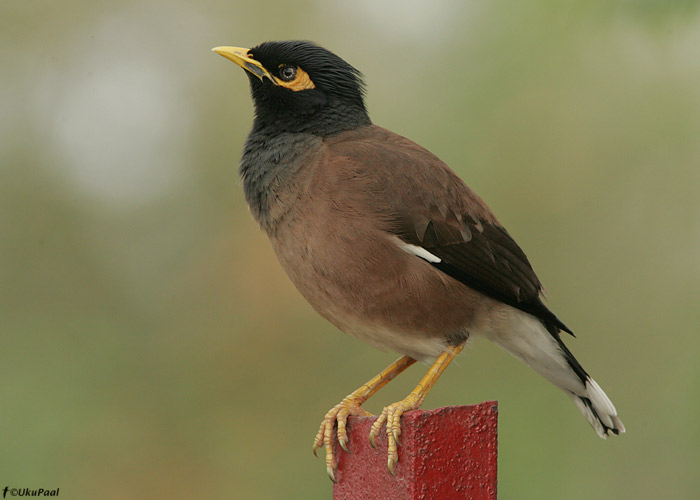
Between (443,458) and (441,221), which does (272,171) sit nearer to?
(441,221)

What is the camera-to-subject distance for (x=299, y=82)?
11.3ft

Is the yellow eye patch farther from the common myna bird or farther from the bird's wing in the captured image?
the bird's wing

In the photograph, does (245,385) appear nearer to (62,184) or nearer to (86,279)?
(86,279)

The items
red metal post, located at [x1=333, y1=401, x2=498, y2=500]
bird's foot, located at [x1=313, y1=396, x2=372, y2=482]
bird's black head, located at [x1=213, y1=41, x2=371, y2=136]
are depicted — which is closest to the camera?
red metal post, located at [x1=333, y1=401, x2=498, y2=500]

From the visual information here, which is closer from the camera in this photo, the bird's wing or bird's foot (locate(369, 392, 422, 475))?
bird's foot (locate(369, 392, 422, 475))

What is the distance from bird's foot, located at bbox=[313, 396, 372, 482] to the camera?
2.77 m

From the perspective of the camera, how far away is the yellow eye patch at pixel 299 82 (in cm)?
342

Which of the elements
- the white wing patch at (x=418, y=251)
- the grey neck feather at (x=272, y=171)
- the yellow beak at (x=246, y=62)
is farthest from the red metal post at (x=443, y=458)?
the yellow beak at (x=246, y=62)

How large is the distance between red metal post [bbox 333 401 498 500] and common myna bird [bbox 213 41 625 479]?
298 millimetres

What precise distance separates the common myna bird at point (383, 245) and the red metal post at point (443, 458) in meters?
0.30

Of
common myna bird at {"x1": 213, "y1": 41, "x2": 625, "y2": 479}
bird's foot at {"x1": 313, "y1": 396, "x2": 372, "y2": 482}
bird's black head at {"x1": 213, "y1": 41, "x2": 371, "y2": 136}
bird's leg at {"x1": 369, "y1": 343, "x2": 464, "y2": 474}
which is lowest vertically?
bird's foot at {"x1": 313, "y1": 396, "x2": 372, "y2": 482}

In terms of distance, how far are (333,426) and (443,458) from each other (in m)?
0.52

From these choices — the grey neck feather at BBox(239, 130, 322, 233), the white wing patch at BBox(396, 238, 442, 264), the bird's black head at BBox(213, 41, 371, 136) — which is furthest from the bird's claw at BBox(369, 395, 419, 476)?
the bird's black head at BBox(213, 41, 371, 136)

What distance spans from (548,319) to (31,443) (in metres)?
3.54
